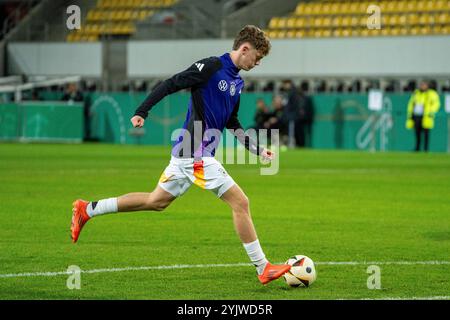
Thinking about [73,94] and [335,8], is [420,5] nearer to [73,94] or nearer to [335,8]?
[335,8]

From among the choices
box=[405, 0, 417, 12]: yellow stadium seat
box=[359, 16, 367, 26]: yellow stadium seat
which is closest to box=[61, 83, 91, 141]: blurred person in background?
box=[359, 16, 367, 26]: yellow stadium seat

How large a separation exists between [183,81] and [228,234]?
14.1 feet

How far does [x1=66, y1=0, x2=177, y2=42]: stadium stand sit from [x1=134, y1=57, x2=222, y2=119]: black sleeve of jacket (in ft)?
115

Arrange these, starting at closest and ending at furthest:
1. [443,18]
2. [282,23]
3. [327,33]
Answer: [443,18] → [327,33] → [282,23]

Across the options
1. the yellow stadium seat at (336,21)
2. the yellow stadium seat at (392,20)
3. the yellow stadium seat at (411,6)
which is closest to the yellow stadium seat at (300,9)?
the yellow stadium seat at (336,21)

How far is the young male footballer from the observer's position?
9.75 meters

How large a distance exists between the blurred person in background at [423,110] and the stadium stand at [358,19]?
105 inches

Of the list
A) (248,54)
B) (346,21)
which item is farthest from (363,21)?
(248,54)

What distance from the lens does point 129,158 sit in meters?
31.6

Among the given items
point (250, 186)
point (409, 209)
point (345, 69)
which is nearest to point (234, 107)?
point (409, 209)

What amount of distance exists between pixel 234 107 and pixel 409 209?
25.0 feet

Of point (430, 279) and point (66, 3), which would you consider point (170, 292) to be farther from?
point (66, 3)

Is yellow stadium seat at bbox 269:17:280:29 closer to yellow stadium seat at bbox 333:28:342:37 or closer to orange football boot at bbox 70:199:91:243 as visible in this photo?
yellow stadium seat at bbox 333:28:342:37

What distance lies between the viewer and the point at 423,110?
1394 inches
